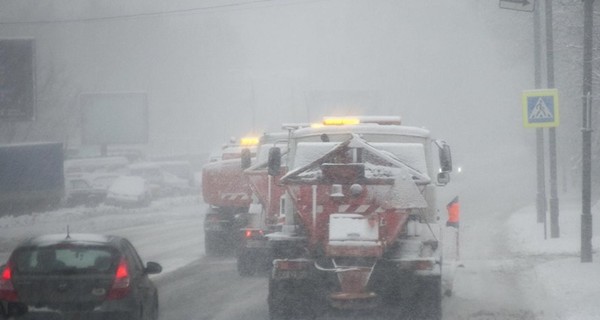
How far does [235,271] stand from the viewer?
21.5 meters

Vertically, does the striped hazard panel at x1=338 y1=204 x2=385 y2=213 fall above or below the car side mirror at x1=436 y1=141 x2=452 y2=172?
below

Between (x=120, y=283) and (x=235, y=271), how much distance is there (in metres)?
9.86

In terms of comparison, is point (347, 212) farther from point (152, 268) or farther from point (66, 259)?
point (66, 259)

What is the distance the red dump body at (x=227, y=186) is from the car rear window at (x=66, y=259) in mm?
11573

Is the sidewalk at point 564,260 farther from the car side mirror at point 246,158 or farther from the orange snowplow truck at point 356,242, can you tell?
the car side mirror at point 246,158

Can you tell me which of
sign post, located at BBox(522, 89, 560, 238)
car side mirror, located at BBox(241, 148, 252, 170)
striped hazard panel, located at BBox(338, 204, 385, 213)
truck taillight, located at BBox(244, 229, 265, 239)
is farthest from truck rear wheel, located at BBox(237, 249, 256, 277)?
sign post, located at BBox(522, 89, 560, 238)

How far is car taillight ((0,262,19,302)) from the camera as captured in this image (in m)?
11.4

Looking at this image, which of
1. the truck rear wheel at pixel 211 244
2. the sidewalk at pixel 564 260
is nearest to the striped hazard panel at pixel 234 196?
the truck rear wheel at pixel 211 244

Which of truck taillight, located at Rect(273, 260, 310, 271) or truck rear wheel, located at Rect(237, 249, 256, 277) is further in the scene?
truck rear wheel, located at Rect(237, 249, 256, 277)

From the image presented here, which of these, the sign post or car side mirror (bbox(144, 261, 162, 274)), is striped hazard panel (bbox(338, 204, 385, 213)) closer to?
car side mirror (bbox(144, 261, 162, 274))

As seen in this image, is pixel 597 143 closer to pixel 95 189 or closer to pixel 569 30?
pixel 569 30

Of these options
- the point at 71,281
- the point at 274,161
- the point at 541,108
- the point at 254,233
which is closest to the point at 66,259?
the point at 71,281

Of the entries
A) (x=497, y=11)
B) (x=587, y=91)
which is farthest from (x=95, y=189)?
(x=587, y=91)

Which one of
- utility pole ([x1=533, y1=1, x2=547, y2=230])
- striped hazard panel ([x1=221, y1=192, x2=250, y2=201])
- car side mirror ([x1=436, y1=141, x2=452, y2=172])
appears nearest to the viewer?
car side mirror ([x1=436, y1=141, x2=452, y2=172])
